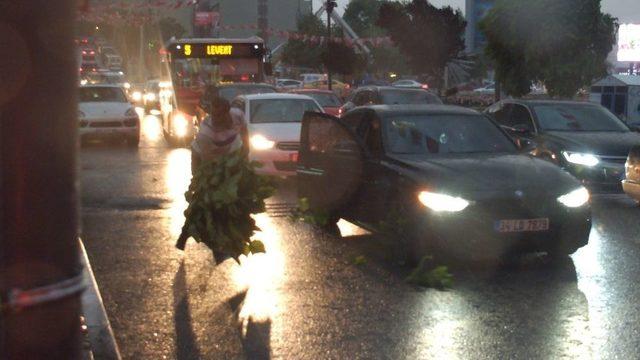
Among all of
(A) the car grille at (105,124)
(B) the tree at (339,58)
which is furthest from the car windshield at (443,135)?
(B) the tree at (339,58)

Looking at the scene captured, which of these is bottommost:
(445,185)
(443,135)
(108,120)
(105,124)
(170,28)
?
(105,124)

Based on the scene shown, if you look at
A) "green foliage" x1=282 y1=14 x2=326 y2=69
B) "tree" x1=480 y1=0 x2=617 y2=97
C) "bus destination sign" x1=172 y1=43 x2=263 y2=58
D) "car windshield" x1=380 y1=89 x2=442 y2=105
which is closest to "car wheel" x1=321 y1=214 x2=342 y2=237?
"car windshield" x1=380 y1=89 x2=442 y2=105

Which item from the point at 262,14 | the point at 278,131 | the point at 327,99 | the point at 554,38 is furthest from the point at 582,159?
the point at 262,14

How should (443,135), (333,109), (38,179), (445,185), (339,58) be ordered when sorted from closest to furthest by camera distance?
(38,179), (445,185), (443,135), (333,109), (339,58)

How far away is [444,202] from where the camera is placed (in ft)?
29.5

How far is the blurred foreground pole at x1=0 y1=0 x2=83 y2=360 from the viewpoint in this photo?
7.84 ft

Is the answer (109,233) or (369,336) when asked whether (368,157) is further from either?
(369,336)

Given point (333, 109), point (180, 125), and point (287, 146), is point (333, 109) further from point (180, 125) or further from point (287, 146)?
point (287, 146)

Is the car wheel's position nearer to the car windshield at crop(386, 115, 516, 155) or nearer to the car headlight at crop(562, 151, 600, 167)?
the car windshield at crop(386, 115, 516, 155)

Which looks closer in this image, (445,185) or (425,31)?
(445,185)

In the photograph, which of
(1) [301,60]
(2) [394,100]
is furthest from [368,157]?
(1) [301,60]

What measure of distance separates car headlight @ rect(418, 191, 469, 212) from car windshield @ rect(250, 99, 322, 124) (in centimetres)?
929

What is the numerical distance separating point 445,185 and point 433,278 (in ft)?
3.07

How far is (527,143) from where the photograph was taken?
16.1 m
